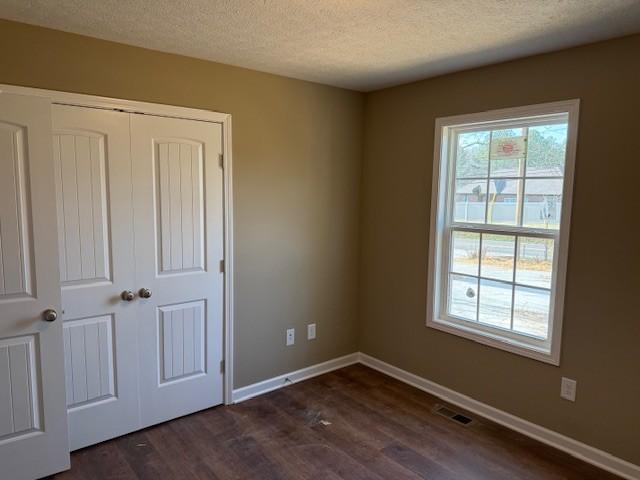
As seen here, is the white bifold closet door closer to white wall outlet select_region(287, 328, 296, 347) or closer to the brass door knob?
the brass door knob

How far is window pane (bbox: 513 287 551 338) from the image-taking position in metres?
2.74

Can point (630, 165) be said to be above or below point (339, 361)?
above

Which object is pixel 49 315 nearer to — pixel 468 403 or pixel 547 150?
pixel 468 403

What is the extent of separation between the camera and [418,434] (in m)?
2.80

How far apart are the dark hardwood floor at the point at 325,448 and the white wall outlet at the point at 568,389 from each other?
1.10ft

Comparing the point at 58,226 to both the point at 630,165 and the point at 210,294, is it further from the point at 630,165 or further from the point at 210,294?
the point at 630,165

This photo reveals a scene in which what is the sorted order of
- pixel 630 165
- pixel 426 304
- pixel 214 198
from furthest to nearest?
pixel 426 304
pixel 214 198
pixel 630 165

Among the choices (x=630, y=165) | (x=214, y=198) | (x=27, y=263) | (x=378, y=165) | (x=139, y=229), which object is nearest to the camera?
(x=27, y=263)

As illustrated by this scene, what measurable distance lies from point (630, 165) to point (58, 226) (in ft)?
10.2

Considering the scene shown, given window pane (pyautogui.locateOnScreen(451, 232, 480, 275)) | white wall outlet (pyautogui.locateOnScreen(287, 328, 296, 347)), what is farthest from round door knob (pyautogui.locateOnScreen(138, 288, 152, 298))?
window pane (pyautogui.locateOnScreen(451, 232, 480, 275))

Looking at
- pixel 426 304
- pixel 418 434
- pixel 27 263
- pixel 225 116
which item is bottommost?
pixel 418 434

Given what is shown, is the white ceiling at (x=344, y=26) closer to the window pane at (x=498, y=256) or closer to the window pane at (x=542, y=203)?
the window pane at (x=542, y=203)

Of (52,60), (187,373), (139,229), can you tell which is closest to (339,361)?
(187,373)

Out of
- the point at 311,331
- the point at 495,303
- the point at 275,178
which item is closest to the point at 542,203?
the point at 495,303
